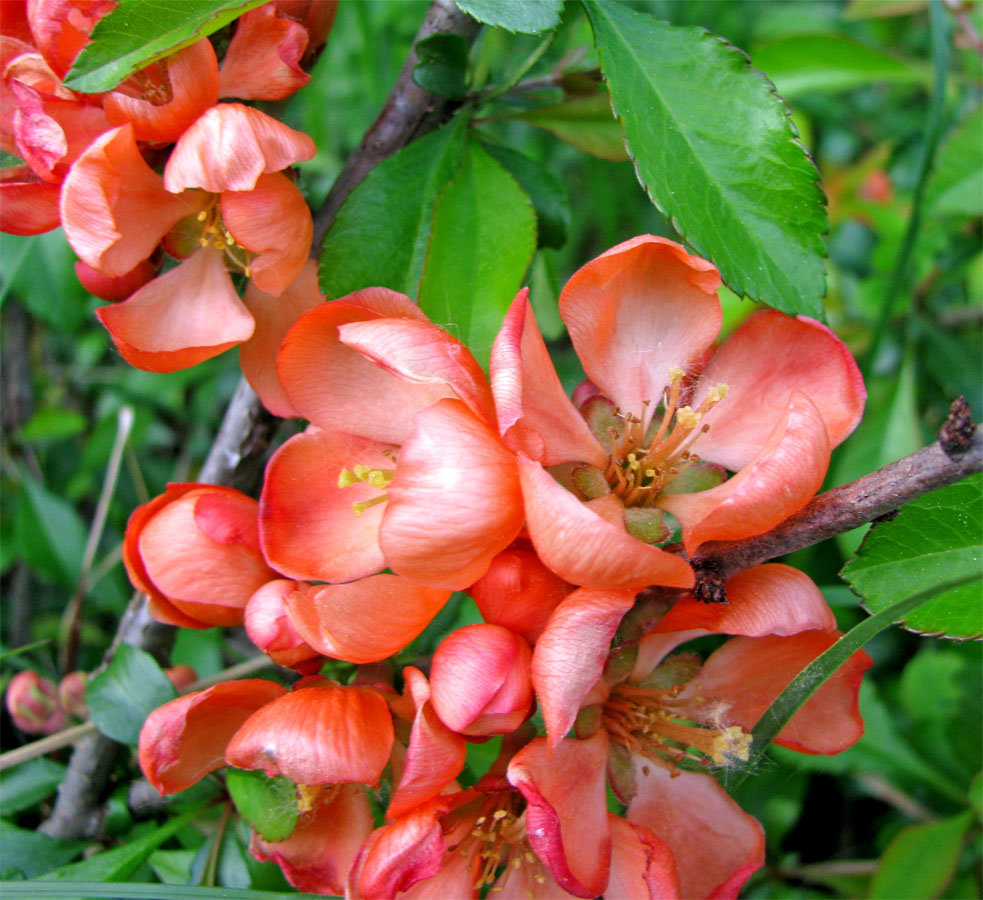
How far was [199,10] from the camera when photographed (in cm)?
56

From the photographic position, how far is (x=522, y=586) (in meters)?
0.54

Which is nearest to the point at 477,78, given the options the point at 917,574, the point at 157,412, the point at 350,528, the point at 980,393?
the point at 350,528

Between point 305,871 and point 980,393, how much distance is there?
1.23 m

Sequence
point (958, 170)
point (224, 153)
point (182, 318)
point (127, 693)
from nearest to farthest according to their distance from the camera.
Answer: point (224, 153) < point (182, 318) < point (127, 693) < point (958, 170)

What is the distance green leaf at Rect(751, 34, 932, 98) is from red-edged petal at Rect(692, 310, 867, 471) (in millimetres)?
963

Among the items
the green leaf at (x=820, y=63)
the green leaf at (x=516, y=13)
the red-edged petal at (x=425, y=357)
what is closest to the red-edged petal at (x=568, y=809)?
the red-edged petal at (x=425, y=357)

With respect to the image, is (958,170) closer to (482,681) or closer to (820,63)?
(820,63)

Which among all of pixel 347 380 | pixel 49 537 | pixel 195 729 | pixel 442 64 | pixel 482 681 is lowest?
pixel 49 537

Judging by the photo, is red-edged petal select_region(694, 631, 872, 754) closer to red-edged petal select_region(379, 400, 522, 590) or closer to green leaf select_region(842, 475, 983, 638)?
green leaf select_region(842, 475, 983, 638)

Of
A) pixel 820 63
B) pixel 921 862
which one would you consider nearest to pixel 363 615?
pixel 921 862

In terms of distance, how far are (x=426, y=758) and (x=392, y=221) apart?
1.37 feet

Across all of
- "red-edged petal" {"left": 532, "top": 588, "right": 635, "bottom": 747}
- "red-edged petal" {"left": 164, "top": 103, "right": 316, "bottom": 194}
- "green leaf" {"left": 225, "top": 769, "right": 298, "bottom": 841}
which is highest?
"red-edged petal" {"left": 164, "top": 103, "right": 316, "bottom": 194}

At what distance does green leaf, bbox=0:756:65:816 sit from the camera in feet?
2.83

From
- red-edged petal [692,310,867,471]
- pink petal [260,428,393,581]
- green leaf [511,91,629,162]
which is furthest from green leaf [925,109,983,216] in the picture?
pink petal [260,428,393,581]
